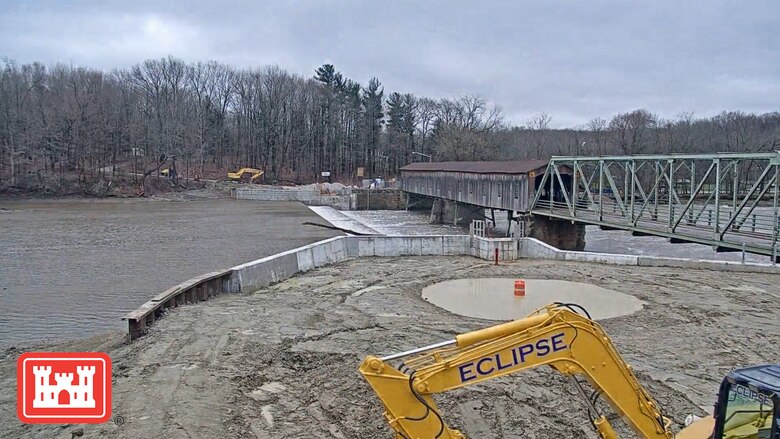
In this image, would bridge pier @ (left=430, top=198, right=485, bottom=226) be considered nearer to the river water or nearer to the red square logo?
the river water

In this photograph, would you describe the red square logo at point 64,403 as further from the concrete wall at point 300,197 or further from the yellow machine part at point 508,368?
the concrete wall at point 300,197

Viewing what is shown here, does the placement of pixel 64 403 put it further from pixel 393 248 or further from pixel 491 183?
pixel 491 183

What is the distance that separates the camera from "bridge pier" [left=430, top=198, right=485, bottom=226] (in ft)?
154

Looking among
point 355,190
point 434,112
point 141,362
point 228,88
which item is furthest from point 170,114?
point 141,362

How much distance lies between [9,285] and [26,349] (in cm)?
861

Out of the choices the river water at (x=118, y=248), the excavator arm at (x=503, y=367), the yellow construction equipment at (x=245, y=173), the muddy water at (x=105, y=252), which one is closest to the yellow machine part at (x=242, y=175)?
the yellow construction equipment at (x=245, y=173)

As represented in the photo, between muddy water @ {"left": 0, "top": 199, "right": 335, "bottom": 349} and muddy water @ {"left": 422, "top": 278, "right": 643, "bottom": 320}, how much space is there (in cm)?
878

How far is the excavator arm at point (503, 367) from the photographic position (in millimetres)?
5453

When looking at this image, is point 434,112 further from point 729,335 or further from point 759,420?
point 759,420

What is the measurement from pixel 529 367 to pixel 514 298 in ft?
38.3

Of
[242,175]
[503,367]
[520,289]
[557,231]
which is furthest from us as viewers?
[242,175]

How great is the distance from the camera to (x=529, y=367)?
5668 mm

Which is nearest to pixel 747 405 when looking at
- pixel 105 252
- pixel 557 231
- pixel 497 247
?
pixel 497 247

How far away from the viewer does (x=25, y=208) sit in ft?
164
